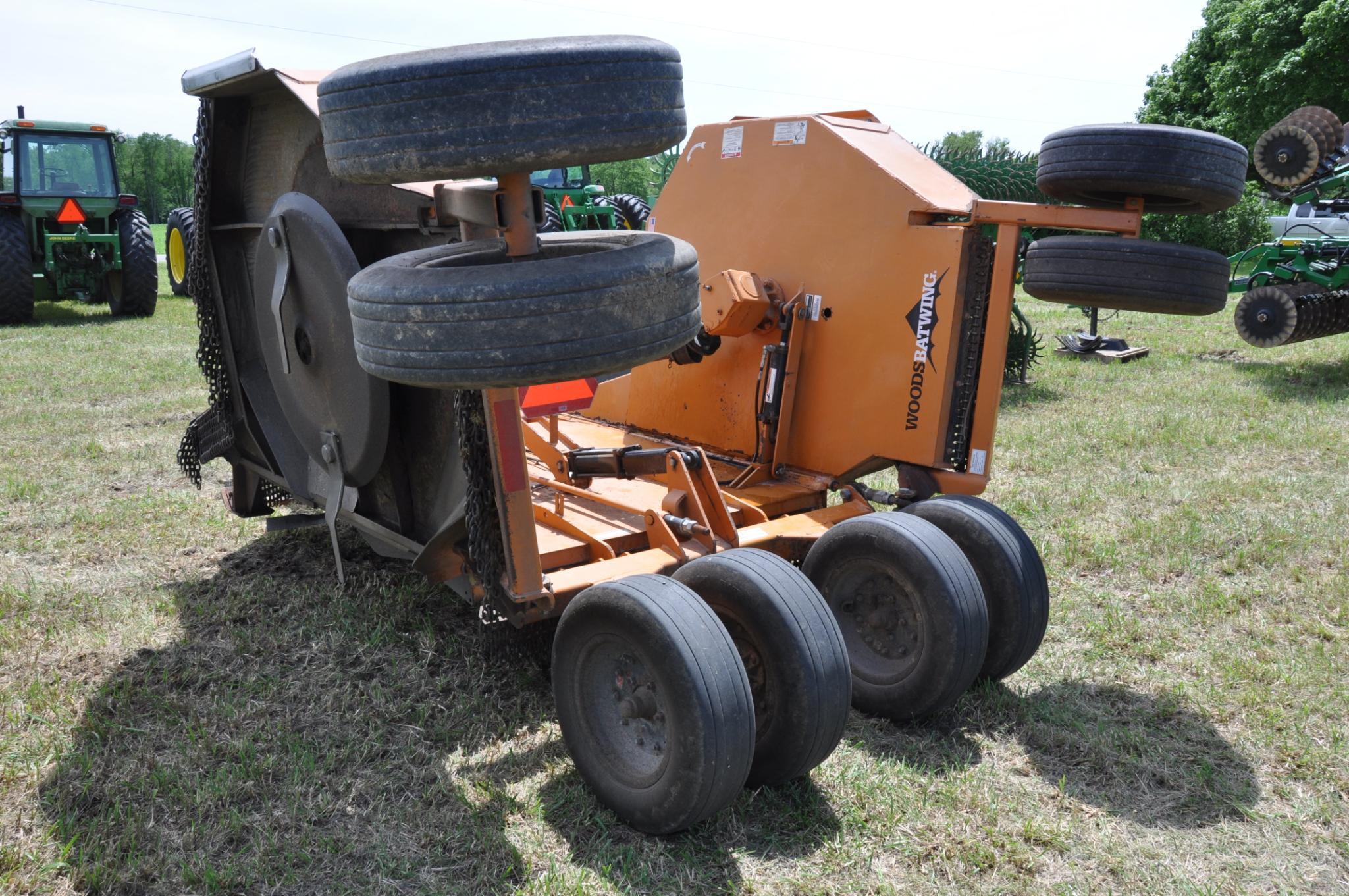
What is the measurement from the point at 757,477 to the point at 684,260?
2.19 meters

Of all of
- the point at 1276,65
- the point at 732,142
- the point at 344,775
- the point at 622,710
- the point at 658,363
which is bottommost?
the point at 344,775

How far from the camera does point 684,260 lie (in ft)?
8.48

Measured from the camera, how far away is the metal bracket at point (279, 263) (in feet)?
12.3

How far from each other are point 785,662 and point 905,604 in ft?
2.50

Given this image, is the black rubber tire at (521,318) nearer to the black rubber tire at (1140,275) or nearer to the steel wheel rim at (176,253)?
the black rubber tire at (1140,275)

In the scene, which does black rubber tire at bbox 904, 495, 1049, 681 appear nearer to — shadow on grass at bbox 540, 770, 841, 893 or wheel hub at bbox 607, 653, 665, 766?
shadow on grass at bbox 540, 770, 841, 893

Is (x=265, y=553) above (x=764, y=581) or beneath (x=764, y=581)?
beneath

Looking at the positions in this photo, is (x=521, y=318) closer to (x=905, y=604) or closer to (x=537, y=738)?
(x=537, y=738)

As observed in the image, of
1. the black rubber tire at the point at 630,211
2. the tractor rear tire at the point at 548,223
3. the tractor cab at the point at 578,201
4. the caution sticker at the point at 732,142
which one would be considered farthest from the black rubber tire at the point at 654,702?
the black rubber tire at the point at 630,211

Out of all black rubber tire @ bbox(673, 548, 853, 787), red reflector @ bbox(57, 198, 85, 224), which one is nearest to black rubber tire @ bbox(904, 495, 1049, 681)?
black rubber tire @ bbox(673, 548, 853, 787)

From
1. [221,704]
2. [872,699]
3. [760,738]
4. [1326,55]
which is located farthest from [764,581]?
[1326,55]

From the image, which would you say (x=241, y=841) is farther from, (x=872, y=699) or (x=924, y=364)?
(x=924, y=364)

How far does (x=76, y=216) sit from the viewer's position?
1391 centimetres

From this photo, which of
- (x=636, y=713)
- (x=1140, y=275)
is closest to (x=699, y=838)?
(x=636, y=713)
